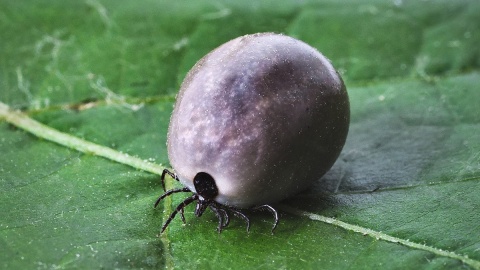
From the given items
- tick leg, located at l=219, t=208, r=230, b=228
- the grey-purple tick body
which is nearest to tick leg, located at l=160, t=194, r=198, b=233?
the grey-purple tick body

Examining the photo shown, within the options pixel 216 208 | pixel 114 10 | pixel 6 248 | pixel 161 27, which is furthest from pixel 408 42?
pixel 6 248

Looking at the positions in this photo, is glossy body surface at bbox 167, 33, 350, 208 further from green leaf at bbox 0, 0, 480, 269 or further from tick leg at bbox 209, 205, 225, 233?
green leaf at bbox 0, 0, 480, 269

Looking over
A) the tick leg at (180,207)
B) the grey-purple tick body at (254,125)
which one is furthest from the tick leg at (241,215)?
the tick leg at (180,207)

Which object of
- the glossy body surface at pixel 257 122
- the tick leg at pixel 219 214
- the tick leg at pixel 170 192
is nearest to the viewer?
the glossy body surface at pixel 257 122

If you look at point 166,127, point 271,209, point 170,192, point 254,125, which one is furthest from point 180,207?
point 166,127

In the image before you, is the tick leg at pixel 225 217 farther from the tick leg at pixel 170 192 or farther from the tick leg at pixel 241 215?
the tick leg at pixel 170 192
